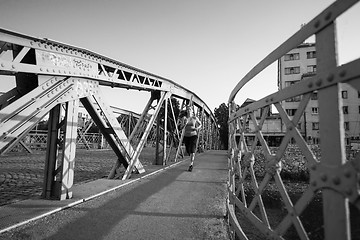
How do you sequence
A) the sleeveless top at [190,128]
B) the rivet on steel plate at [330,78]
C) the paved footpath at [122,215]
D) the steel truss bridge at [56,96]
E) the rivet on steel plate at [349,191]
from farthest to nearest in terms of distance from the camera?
1. the sleeveless top at [190,128]
2. the steel truss bridge at [56,96]
3. the paved footpath at [122,215]
4. the rivet on steel plate at [330,78]
5. the rivet on steel plate at [349,191]

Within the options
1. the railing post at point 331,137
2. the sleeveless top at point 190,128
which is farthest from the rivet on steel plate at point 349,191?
the sleeveless top at point 190,128

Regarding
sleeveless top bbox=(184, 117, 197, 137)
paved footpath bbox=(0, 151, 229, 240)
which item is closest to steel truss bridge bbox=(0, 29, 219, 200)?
paved footpath bbox=(0, 151, 229, 240)

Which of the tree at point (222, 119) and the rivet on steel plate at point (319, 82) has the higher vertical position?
the tree at point (222, 119)

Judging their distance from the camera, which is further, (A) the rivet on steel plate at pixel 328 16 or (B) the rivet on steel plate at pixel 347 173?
(A) the rivet on steel plate at pixel 328 16

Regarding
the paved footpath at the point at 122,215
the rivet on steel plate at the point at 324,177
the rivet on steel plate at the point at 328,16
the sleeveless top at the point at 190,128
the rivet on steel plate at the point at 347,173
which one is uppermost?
the rivet on steel plate at the point at 328,16

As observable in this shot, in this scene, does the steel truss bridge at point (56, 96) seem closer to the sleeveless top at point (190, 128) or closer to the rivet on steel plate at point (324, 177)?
the sleeveless top at point (190, 128)

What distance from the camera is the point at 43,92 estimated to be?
3.00m

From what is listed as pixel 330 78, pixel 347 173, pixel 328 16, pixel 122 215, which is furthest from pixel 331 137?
pixel 122 215

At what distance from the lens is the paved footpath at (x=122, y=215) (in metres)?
2.26

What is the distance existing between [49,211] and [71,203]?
369 mm

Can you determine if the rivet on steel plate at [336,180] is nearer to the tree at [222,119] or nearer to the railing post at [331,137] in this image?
the railing post at [331,137]

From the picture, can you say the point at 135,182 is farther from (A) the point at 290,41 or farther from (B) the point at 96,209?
(A) the point at 290,41

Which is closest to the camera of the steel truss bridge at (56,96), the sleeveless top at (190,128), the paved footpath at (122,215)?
the paved footpath at (122,215)

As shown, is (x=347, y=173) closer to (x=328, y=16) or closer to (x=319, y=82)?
(x=319, y=82)
